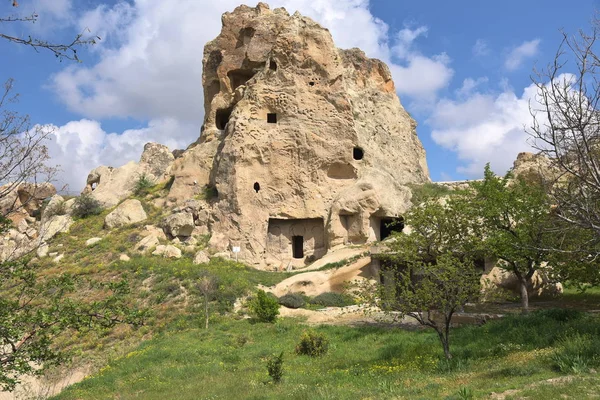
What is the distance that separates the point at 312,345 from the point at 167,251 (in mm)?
15151

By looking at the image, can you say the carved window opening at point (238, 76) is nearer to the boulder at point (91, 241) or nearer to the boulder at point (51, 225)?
the boulder at point (91, 241)

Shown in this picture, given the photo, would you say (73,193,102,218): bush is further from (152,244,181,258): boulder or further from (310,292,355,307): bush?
(310,292,355,307): bush

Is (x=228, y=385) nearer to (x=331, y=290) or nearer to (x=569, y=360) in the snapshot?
(x=569, y=360)

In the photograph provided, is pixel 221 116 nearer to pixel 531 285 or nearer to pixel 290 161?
pixel 290 161

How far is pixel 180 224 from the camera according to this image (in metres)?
28.6

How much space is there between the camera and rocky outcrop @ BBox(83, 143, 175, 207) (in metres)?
39.5

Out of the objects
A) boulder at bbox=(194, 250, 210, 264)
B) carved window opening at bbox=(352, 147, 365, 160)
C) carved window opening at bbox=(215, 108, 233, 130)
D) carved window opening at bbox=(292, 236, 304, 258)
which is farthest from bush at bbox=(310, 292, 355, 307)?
carved window opening at bbox=(215, 108, 233, 130)

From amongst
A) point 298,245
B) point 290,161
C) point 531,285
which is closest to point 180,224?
point 298,245

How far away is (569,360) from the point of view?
774 centimetres

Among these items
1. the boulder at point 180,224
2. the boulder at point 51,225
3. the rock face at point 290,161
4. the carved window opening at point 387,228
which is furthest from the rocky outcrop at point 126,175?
the carved window opening at point 387,228

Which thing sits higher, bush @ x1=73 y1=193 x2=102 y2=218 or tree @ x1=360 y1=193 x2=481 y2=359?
bush @ x1=73 y1=193 x2=102 y2=218

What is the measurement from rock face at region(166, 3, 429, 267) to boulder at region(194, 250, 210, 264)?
178 cm

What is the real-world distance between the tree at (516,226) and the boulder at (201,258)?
15054 millimetres

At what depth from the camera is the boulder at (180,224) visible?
2870 cm
